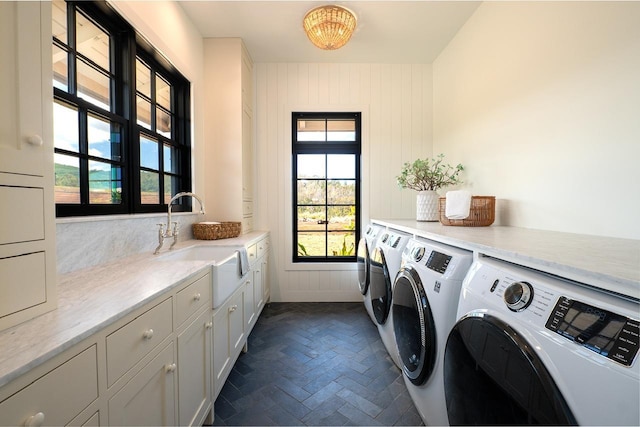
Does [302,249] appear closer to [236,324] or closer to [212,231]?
[212,231]

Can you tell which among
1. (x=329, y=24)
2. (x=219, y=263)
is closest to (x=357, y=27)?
(x=329, y=24)

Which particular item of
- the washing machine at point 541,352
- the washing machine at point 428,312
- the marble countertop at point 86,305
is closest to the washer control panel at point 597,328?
the washing machine at point 541,352

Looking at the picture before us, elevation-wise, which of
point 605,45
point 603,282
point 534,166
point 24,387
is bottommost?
point 24,387

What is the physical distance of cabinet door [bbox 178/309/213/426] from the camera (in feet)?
3.36

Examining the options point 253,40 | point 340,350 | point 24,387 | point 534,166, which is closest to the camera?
point 24,387

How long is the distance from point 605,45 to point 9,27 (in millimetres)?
2189

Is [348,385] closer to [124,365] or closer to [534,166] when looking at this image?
[124,365]

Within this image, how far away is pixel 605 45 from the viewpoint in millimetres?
1134

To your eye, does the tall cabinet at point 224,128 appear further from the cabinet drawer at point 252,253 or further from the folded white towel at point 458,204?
the folded white towel at point 458,204

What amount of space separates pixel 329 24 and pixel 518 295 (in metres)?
2.18

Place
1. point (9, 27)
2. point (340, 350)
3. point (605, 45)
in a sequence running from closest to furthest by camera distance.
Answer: point (9, 27) → point (605, 45) → point (340, 350)

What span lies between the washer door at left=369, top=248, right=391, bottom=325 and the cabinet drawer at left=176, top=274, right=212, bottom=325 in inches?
43.2

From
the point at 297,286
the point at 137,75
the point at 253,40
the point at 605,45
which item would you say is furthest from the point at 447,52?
the point at 297,286

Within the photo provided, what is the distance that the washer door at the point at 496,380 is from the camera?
524 mm
